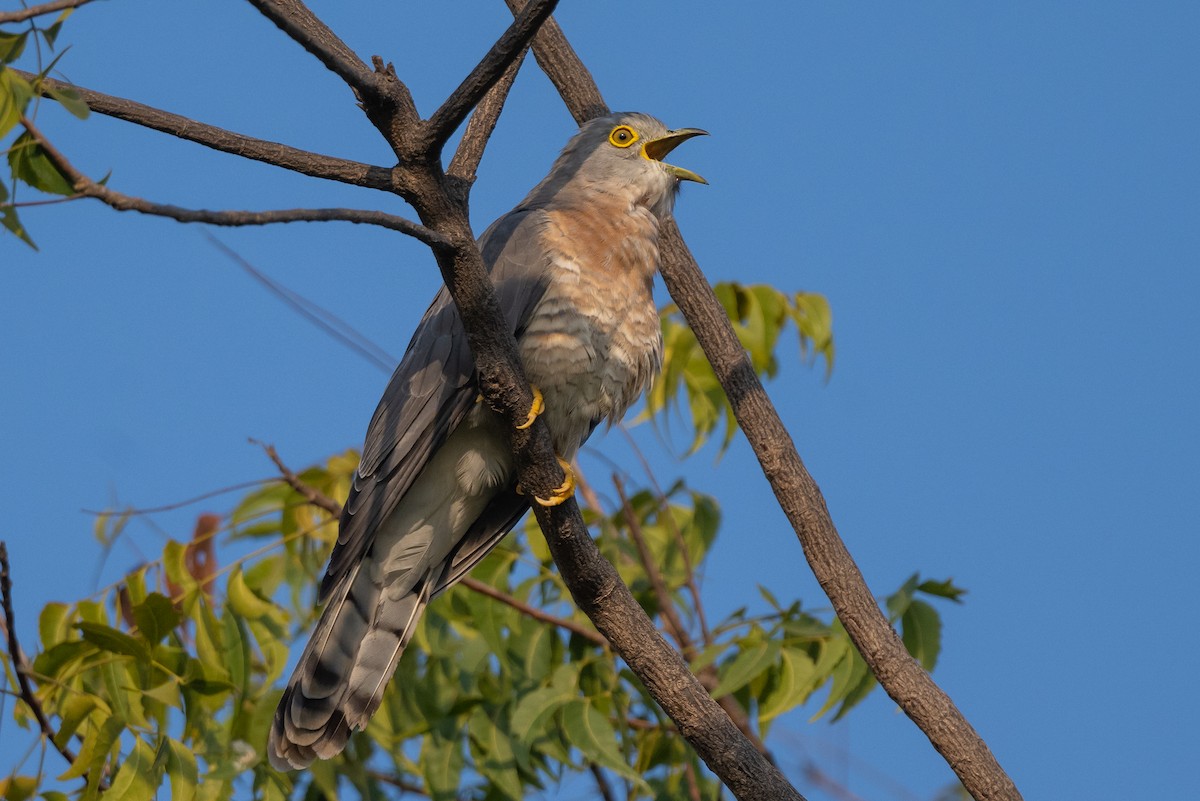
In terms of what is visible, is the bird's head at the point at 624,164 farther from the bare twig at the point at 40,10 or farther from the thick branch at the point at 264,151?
the bare twig at the point at 40,10

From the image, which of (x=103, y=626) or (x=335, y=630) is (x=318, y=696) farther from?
(x=103, y=626)

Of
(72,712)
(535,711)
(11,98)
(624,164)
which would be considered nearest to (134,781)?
(72,712)

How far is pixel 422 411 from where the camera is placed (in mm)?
3469

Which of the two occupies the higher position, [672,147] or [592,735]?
[672,147]

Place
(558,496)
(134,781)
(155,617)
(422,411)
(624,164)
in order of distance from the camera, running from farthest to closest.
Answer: (624,164), (422,411), (155,617), (558,496), (134,781)

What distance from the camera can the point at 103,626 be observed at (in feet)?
10.4

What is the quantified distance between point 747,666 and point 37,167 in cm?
215

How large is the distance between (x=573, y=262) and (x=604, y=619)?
108 centimetres

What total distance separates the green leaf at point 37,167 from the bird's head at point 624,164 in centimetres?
200

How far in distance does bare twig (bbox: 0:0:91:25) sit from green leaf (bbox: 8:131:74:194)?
22 cm

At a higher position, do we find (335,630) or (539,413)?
(335,630)

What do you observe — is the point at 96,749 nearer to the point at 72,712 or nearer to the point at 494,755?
the point at 72,712

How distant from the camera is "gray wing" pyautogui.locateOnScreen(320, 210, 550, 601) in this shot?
3434mm

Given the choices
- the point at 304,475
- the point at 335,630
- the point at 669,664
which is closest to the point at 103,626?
the point at 335,630
